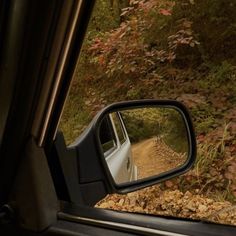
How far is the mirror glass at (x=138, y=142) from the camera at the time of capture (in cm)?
132

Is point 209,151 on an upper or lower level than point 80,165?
lower

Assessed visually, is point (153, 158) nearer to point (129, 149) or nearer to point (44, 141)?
point (129, 149)

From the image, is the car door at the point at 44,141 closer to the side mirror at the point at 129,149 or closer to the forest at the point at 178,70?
the side mirror at the point at 129,149

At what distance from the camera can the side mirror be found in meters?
1.19

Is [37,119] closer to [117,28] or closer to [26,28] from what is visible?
[26,28]

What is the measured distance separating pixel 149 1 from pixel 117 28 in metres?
0.33

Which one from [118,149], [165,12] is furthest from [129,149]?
[165,12]

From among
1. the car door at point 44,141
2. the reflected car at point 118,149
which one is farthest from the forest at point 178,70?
the car door at point 44,141

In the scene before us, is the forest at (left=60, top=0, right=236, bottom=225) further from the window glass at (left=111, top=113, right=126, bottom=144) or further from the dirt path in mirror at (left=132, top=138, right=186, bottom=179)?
the window glass at (left=111, top=113, right=126, bottom=144)

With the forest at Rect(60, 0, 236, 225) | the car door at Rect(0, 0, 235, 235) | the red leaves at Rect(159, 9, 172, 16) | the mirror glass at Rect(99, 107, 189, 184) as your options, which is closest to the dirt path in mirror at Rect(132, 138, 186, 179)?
the mirror glass at Rect(99, 107, 189, 184)

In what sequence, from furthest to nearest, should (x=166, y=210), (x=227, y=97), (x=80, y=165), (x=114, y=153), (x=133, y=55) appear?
(x=133, y=55) < (x=227, y=97) < (x=166, y=210) < (x=114, y=153) < (x=80, y=165)

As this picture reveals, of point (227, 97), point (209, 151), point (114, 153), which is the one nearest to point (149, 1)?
point (227, 97)

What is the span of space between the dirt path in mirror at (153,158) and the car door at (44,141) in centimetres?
24

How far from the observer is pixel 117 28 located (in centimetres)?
368
